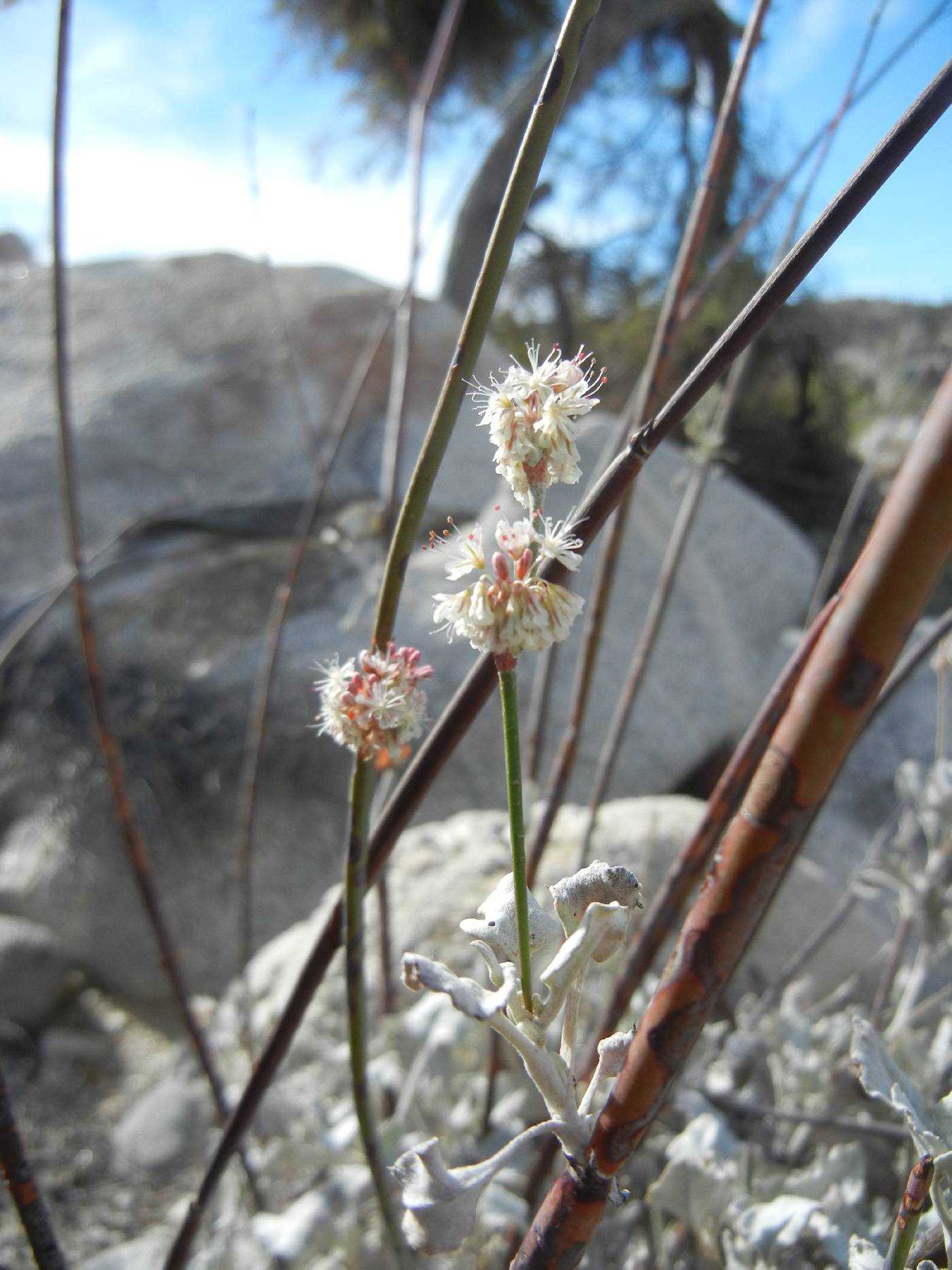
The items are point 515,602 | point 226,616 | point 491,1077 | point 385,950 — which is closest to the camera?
point 515,602

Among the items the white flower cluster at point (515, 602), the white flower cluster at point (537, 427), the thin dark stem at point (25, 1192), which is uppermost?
the white flower cluster at point (537, 427)

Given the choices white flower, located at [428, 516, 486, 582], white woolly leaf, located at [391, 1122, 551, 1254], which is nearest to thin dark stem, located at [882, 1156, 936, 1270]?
white woolly leaf, located at [391, 1122, 551, 1254]

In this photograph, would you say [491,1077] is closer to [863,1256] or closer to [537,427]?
[863,1256]

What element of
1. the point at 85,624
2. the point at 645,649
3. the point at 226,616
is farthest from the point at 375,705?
the point at 226,616

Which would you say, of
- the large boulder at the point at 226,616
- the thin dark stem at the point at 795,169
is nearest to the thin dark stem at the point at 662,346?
the thin dark stem at the point at 795,169

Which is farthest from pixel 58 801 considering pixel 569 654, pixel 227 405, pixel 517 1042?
pixel 517 1042

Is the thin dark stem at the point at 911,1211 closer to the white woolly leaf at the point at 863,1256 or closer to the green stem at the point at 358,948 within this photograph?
the white woolly leaf at the point at 863,1256

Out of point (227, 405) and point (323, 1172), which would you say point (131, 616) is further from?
point (323, 1172)
